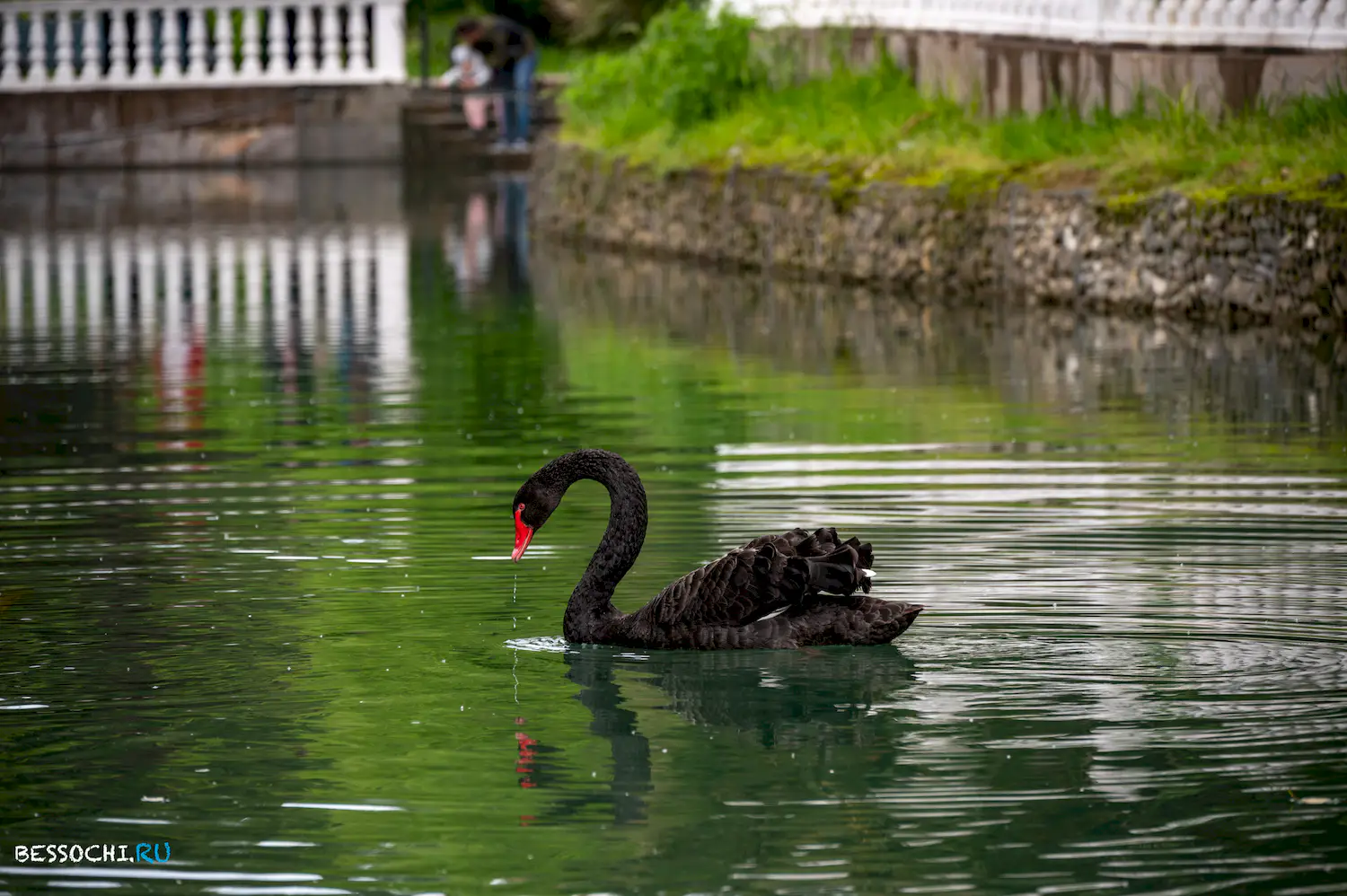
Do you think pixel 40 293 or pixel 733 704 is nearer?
pixel 733 704

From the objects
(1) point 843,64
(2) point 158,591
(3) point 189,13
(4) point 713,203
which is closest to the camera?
(2) point 158,591

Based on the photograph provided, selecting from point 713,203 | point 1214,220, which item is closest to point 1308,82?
point 1214,220

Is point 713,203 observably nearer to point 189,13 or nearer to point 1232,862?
point 189,13

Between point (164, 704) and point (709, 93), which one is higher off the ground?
point (709, 93)

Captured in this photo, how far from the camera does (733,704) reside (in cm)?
838

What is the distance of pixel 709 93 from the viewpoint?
29.0 metres

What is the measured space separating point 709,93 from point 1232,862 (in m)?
23.0

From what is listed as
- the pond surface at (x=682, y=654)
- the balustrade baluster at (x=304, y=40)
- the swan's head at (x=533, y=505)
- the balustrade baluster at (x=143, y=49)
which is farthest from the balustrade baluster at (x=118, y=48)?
the swan's head at (x=533, y=505)

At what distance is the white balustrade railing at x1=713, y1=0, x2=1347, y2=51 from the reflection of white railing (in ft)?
17.9

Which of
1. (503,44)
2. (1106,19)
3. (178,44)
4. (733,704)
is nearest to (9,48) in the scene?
(178,44)

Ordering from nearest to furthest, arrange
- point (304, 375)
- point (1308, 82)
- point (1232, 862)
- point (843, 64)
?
point (1232, 862), point (304, 375), point (1308, 82), point (843, 64)

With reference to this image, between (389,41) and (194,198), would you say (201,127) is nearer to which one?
(389,41)

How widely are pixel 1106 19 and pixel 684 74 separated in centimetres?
631

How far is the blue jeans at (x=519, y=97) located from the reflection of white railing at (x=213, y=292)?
10419 millimetres
